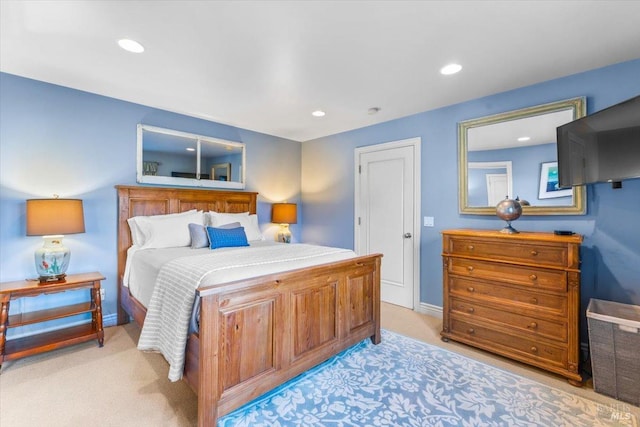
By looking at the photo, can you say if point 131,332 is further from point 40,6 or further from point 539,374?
point 539,374

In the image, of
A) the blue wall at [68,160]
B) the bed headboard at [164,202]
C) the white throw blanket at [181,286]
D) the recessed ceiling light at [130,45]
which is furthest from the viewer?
the bed headboard at [164,202]

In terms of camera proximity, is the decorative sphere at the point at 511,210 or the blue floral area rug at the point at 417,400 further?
Answer: the decorative sphere at the point at 511,210

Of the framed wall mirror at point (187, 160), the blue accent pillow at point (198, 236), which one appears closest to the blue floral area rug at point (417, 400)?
the blue accent pillow at point (198, 236)

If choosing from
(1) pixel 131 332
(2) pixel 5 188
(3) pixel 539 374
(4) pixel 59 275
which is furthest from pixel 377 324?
(2) pixel 5 188

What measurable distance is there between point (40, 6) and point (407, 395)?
333cm

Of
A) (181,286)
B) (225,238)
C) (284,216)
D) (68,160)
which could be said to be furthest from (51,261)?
(284,216)

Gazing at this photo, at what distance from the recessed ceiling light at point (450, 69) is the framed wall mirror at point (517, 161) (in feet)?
2.66

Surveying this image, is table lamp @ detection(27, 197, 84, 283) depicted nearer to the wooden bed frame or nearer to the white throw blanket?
the wooden bed frame

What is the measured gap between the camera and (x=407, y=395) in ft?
6.46

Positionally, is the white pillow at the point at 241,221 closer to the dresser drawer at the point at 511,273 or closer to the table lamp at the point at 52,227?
the table lamp at the point at 52,227

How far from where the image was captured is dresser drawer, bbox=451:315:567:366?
2207 mm

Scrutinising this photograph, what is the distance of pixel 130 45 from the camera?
7.03 feet

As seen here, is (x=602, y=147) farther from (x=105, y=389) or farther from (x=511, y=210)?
(x=105, y=389)

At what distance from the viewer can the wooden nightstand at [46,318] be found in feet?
7.50
